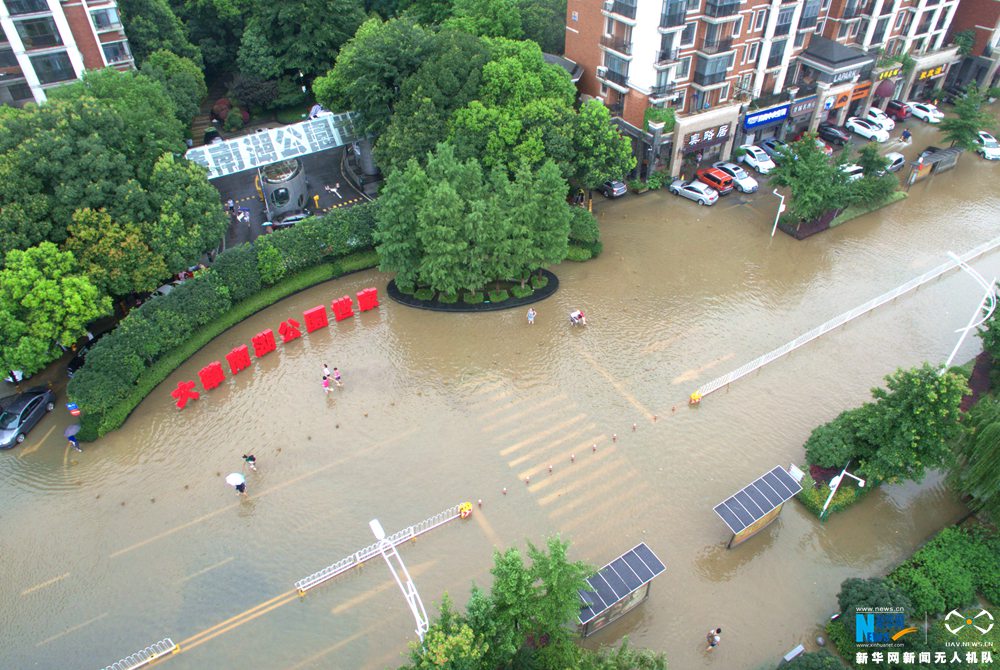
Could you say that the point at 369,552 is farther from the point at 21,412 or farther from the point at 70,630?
the point at 21,412

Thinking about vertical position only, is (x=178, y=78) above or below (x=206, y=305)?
above

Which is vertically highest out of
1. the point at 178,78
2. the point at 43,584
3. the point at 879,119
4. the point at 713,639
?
the point at 178,78

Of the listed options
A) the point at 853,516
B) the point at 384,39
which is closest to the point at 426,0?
the point at 384,39

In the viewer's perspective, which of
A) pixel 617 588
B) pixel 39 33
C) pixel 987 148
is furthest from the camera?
pixel 987 148

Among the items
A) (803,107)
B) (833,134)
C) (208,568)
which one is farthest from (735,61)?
(208,568)

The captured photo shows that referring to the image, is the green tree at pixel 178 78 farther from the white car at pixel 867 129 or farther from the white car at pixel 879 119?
the white car at pixel 879 119

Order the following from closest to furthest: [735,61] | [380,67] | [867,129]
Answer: [380,67]
[735,61]
[867,129]

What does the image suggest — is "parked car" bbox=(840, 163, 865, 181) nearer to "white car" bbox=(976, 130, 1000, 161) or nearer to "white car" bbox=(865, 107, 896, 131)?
"white car" bbox=(865, 107, 896, 131)
